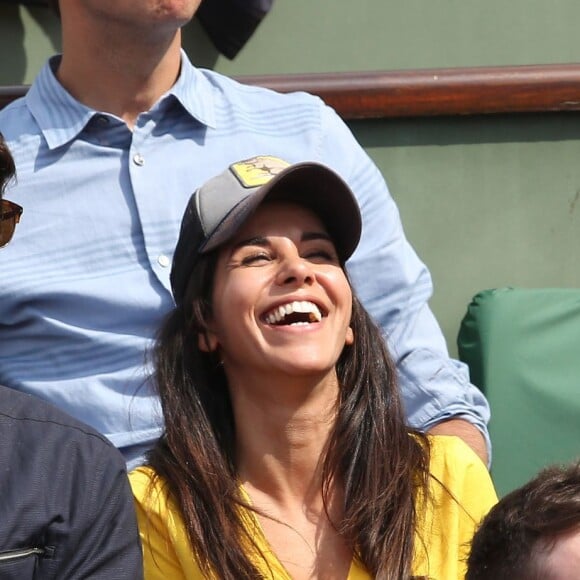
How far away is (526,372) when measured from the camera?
2990 mm

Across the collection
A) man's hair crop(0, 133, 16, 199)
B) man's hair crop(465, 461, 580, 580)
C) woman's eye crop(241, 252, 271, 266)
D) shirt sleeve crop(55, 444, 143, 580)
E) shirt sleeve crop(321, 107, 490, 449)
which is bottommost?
shirt sleeve crop(321, 107, 490, 449)

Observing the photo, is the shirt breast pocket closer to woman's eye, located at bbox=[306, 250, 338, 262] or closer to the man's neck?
woman's eye, located at bbox=[306, 250, 338, 262]

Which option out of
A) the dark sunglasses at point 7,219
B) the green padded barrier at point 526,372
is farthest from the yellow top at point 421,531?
the green padded barrier at point 526,372

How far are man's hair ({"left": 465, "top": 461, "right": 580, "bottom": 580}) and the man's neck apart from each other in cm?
146

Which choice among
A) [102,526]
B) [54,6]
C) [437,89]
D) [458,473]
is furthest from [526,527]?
[54,6]

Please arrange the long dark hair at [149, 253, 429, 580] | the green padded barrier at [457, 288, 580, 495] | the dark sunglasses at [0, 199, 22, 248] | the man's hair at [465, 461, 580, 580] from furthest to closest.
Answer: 1. the green padded barrier at [457, 288, 580, 495]
2. the long dark hair at [149, 253, 429, 580]
3. the dark sunglasses at [0, 199, 22, 248]
4. the man's hair at [465, 461, 580, 580]

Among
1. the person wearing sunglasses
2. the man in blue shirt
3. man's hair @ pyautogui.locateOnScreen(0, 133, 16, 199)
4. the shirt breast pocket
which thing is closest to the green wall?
the man in blue shirt

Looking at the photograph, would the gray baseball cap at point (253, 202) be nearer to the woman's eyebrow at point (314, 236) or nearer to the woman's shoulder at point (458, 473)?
the woman's eyebrow at point (314, 236)

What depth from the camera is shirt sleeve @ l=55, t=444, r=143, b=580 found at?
1.89 metres

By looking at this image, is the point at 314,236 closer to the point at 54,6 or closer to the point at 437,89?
the point at 437,89

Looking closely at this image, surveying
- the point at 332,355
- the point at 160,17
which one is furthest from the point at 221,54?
the point at 332,355

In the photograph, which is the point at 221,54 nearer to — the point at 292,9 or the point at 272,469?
the point at 292,9

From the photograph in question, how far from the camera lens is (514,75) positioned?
321cm

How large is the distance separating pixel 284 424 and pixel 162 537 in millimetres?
267
